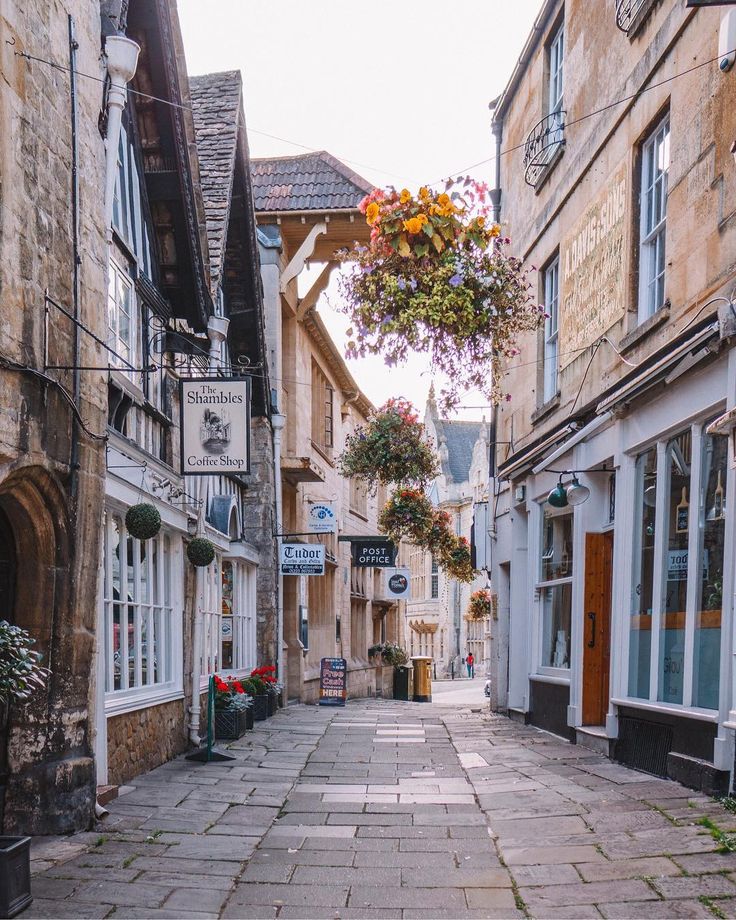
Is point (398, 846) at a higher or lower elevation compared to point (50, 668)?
lower

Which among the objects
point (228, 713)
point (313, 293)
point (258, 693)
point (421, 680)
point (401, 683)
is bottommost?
point (401, 683)

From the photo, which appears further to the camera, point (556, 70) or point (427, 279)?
point (556, 70)

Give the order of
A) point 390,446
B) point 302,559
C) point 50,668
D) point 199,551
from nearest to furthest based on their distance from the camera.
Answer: point 50,668, point 199,551, point 302,559, point 390,446

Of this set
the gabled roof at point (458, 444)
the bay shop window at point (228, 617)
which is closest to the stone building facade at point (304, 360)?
the bay shop window at point (228, 617)

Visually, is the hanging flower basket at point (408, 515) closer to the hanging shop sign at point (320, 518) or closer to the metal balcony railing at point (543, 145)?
the hanging shop sign at point (320, 518)

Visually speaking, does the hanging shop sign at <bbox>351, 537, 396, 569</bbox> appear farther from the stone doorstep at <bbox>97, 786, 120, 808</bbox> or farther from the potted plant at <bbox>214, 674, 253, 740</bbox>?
the stone doorstep at <bbox>97, 786, 120, 808</bbox>

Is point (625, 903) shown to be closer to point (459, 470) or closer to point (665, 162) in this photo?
point (665, 162)

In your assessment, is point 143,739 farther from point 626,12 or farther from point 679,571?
point 626,12

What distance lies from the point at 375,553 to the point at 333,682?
4925mm

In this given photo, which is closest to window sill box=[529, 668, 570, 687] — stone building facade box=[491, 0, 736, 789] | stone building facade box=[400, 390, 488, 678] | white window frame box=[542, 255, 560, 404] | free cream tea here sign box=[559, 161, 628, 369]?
stone building facade box=[491, 0, 736, 789]

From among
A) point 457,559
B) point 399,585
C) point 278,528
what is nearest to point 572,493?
point 278,528

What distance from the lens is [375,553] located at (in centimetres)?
2500

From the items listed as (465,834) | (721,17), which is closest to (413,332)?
(721,17)

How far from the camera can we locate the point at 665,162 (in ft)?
31.4
